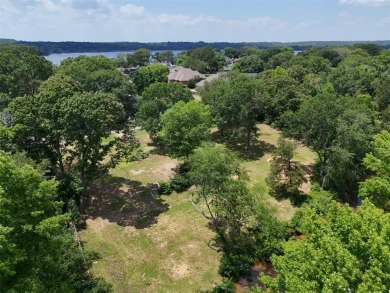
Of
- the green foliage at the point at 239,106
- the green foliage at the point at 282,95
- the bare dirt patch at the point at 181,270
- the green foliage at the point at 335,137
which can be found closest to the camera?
the bare dirt patch at the point at 181,270

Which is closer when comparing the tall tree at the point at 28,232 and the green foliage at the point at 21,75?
the tall tree at the point at 28,232

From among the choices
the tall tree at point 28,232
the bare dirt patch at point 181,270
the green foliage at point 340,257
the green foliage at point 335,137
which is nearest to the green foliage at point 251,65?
the green foliage at point 335,137

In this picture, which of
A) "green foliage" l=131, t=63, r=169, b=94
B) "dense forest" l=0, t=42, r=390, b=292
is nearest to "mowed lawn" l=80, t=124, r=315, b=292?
"dense forest" l=0, t=42, r=390, b=292

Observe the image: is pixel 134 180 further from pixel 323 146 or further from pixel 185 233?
pixel 323 146

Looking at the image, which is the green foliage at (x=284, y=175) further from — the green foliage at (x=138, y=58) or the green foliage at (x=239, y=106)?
the green foliage at (x=138, y=58)

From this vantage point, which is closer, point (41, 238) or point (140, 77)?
point (41, 238)

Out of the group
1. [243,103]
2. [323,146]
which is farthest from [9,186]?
[243,103]
